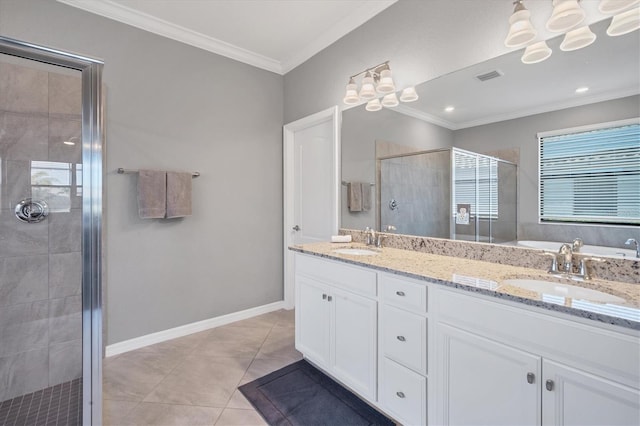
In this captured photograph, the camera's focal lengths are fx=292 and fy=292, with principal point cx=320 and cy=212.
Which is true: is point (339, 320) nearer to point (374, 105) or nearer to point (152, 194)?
point (374, 105)

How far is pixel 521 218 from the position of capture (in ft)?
5.11

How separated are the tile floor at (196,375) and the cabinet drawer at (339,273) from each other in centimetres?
77

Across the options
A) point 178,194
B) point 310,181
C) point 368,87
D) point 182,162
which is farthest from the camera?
point 310,181

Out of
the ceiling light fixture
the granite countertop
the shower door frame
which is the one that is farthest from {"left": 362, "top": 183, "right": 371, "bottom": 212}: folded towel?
the shower door frame

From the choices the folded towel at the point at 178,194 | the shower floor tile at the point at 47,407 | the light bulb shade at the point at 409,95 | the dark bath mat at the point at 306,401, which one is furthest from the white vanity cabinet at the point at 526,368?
the folded towel at the point at 178,194

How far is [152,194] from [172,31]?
4.72 ft

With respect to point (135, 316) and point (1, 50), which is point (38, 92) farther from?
point (135, 316)

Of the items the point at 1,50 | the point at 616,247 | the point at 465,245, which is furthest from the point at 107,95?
the point at 616,247

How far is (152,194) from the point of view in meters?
2.37

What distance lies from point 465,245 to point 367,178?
0.95 meters

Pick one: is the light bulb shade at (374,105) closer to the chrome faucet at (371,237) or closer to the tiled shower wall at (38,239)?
the chrome faucet at (371,237)

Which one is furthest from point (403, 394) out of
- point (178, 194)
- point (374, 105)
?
point (178, 194)

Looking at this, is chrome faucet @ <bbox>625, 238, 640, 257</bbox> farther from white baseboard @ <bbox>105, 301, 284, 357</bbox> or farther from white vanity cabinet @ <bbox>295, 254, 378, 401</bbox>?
white baseboard @ <bbox>105, 301, 284, 357</bbox>

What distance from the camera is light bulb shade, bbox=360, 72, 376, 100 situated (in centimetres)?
224
